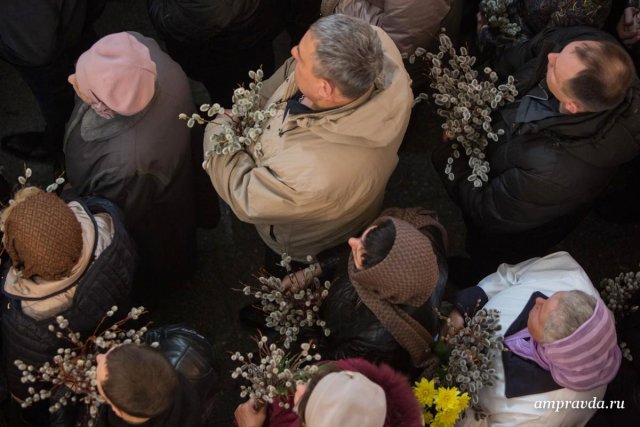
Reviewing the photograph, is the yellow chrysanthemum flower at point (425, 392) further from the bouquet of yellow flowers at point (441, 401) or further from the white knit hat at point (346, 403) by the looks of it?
the white knit hat at point (346, 403)

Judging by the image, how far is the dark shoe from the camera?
5.09 meters

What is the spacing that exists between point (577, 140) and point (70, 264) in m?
2.63

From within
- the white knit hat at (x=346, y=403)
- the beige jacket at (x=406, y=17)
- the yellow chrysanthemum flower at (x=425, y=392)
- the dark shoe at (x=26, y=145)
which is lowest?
the dark shoe at (x=26, y=145)

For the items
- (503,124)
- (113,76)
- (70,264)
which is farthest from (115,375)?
(503,124)

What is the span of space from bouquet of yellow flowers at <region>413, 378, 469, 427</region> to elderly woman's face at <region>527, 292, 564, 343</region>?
47cm

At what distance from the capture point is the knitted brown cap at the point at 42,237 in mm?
2791

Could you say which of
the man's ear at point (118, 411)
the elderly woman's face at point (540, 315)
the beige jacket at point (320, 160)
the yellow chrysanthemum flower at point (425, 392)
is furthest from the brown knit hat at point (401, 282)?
the man's ear at point (118, 411)

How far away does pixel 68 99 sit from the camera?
14.8 feet

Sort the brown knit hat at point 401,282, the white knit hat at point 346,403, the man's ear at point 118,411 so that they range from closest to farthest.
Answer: the white knit hat at point 346,403 < the man's ear at point 118,411 < the brown knit hat at point 401,282

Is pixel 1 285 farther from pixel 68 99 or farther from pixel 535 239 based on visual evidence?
pixel 535 239

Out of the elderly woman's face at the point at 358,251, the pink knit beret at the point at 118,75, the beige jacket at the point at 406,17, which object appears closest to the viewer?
the elderly woman's face at the point at 358,251

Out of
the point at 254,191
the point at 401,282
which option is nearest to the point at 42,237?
the point at 254,191

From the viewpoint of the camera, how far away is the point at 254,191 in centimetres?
318

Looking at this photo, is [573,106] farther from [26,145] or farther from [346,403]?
[26,145]
